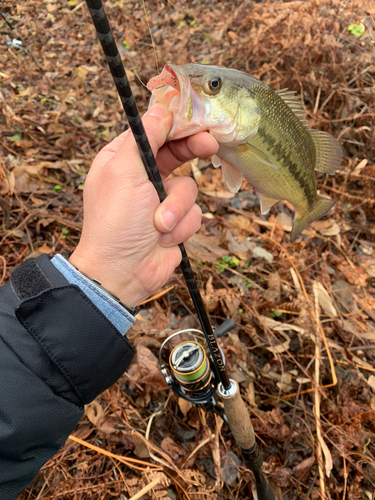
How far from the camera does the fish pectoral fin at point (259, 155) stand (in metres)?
1.76

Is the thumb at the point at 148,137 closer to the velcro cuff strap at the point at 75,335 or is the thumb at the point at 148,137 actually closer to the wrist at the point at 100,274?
the wrist at the point at 100,274

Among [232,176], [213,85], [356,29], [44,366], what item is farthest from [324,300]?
[356,29]

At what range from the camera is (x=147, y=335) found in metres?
2.74

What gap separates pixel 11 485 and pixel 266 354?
2.17m

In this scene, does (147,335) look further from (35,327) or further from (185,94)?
(185,94)

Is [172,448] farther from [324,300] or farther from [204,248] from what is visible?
[324,300]

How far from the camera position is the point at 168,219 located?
5.10ft

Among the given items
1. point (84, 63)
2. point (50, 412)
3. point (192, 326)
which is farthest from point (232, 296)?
point (84, 63)

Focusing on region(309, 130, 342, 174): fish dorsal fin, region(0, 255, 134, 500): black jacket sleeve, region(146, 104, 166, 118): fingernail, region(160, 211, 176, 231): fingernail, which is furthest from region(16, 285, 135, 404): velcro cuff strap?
region(309, 130, 342, 174): fish dorsal fin

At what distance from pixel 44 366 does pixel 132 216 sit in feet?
2.22

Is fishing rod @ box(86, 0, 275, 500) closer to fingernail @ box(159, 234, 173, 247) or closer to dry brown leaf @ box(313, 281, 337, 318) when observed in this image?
fingernail @ box(159, 234, 173, 247)

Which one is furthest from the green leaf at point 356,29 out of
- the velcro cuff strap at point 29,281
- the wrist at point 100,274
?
the velcro cuff strap at point 29,281

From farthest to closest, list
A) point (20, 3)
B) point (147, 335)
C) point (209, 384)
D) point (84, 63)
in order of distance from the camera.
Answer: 1. point (20, 3)
2. point (84, 63)
3. point (147, 335)
4. point (209, 384)

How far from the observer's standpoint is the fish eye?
5.12ft
